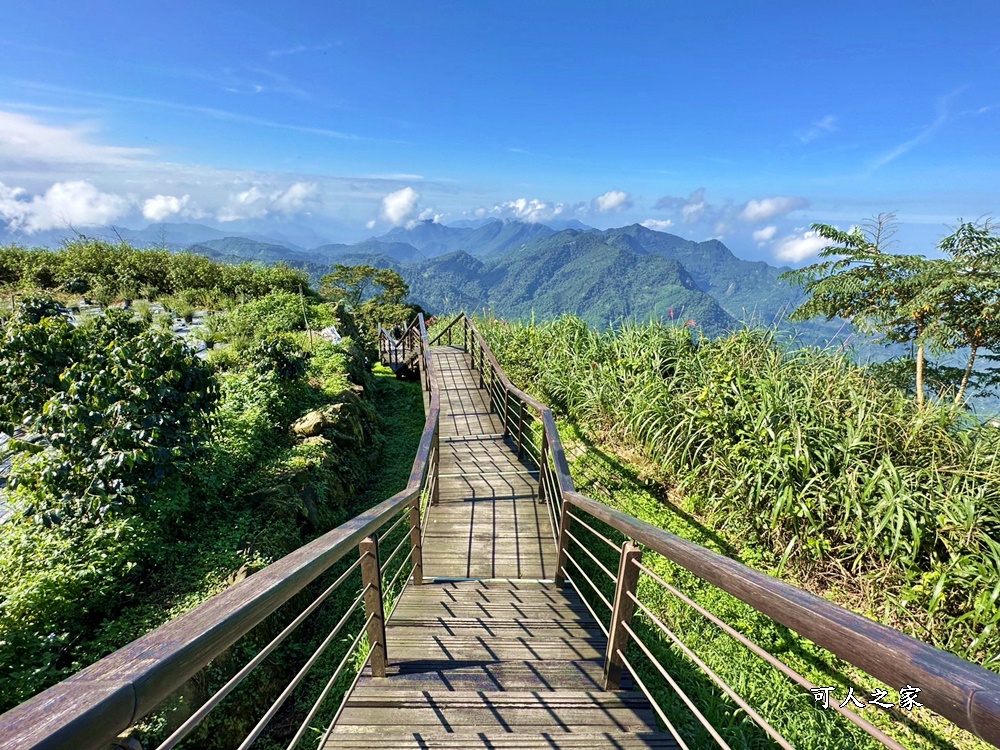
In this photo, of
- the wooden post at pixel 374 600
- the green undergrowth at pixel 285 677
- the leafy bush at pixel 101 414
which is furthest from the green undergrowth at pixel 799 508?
the leafy bush at pixel 101 414

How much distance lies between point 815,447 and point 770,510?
2.24 ft

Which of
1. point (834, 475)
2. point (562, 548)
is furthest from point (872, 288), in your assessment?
point (562, 548)

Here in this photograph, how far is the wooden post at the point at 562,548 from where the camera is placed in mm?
3229

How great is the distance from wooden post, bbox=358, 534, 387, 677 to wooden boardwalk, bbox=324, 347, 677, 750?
11 cm

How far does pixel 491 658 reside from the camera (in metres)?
2.43

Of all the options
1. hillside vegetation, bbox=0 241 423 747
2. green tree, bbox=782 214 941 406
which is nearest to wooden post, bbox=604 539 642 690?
→ hillside vegetation, bbox=0 241 423 747

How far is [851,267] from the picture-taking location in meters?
8.09

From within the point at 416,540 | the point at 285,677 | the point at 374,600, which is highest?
the point at 374,600

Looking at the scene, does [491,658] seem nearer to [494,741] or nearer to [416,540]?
[494,741]

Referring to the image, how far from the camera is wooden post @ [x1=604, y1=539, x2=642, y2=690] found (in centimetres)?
201

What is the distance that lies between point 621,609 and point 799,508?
257cm

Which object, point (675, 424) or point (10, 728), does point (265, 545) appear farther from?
point (675, 424)

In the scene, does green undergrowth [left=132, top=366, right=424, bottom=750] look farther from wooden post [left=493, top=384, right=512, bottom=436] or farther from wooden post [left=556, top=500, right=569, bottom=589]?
wooden post [left=493, top=384, right=512, bottom=436]

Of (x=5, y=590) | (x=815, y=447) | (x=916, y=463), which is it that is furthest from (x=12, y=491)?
(x=916, y=463)
